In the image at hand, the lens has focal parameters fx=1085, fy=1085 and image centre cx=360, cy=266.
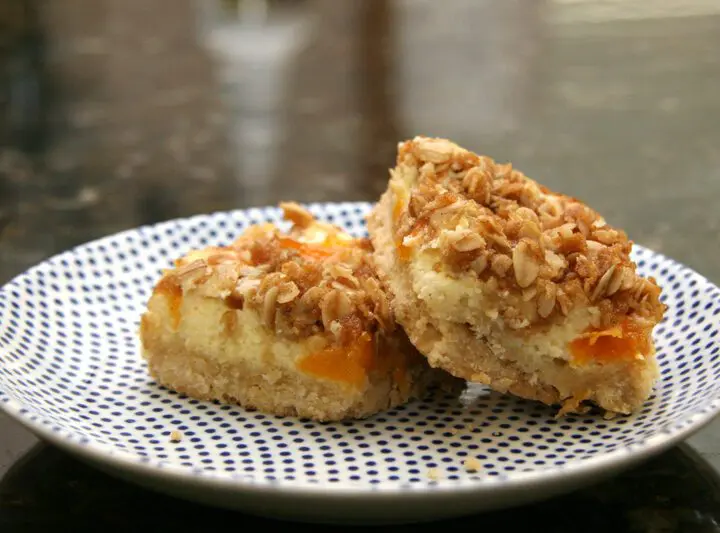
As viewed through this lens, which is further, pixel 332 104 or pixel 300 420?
pixel 332 104

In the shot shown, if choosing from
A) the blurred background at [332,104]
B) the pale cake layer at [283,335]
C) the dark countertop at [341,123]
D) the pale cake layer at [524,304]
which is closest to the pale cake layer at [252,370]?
the pale cake layer at [283,335]

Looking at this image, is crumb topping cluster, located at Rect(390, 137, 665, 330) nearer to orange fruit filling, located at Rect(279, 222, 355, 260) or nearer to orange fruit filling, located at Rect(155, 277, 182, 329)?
orange fruit filling, located at Rect(279, 222, 355, 260)

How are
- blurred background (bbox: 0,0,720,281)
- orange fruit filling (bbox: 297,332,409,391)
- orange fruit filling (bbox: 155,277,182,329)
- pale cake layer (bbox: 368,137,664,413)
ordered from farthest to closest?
blurred background (bbox: 0,0,720,281)
orange fruit filling (bbox: 155,277,182,329)
orange fruit filling (bbox: 297,332,409,391)
pale cake layer (bbox: 368,137,664,413)

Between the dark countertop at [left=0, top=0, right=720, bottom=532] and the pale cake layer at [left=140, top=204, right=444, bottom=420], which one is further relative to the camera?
the pale cake layer at [left=140, top=204, right=444, bottom=420]

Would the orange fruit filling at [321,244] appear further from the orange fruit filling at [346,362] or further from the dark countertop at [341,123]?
the dark countertop at [341,123]

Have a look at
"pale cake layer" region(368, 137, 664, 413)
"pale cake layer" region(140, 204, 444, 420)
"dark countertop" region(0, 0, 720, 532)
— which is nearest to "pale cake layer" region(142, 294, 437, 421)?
"pale cake layer" region(140, 204, 444, 420)

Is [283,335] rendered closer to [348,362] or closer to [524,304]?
[348,362]

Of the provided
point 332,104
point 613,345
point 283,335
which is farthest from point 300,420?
point 332,104
